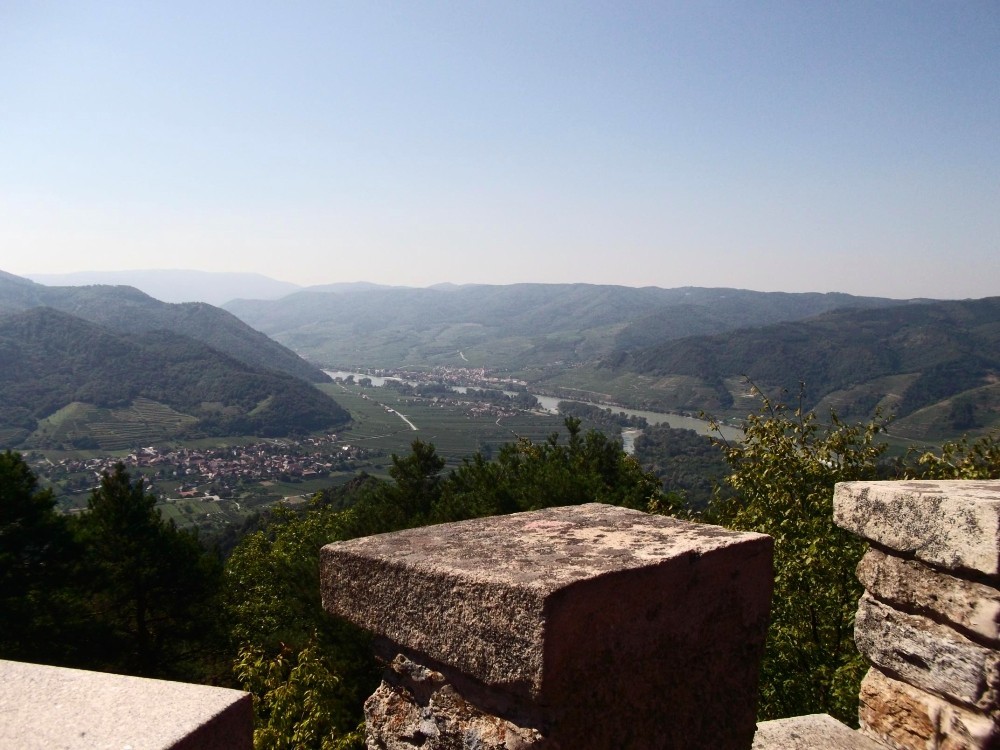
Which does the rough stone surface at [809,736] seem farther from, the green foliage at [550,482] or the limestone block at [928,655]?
the green foliage at [550,482]

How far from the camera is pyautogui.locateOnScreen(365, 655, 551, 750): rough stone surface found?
219cm

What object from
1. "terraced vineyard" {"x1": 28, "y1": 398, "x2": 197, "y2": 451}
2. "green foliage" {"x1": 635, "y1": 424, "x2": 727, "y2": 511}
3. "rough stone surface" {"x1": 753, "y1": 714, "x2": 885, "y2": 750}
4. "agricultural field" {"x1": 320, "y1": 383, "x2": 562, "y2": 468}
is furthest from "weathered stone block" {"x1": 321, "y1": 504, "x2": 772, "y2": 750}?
"terraced vineyard" {"x1": 28, "y1": 398, "x2": 197, "y2": 451}

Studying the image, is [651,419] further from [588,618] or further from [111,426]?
[588,618]

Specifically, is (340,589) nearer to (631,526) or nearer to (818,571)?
(631,526)

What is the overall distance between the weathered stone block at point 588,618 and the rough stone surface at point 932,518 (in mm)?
1053

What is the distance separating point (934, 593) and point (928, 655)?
300mm

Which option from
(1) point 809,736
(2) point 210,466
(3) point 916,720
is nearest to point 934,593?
(3) point 916,720

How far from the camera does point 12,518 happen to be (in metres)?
13.6

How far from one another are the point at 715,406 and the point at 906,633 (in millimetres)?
151252

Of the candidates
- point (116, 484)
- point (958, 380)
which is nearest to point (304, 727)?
point (116, 484)

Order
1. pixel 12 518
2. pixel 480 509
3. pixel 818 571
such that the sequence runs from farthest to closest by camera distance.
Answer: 1. pixel 480 509
2. pixel 12 518
3. pixel 818 571

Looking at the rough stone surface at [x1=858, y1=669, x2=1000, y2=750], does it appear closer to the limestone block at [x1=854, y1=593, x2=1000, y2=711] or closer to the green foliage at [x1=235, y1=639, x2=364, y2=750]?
the limestone block at [x1=854, y1=593, x2=1000, y2=711]

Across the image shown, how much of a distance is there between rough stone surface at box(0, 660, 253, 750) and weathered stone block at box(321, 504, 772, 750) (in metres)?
0.69

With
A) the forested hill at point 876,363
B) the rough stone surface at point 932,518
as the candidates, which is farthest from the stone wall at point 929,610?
the forested hill at point 876,363
